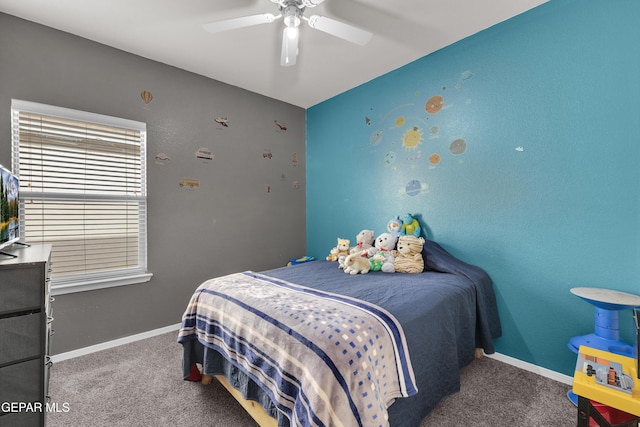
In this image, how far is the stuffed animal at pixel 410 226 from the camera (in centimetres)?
273

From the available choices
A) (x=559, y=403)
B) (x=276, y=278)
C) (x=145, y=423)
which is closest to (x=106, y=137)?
(x=276, y=278)

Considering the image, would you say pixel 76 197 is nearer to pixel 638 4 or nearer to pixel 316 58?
pixel 316 58

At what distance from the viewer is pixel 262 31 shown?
2.31 meters

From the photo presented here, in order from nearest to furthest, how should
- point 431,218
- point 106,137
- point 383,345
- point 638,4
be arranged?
point 383,345 → point 638,4 → point 106,137 → point 431,218

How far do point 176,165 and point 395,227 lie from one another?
227 centimetres

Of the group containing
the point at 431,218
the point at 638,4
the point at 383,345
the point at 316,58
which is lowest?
Answer: the point at 383,345

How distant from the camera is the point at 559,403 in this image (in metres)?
1.76

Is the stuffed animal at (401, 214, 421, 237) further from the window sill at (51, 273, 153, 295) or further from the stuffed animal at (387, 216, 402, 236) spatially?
the window sill at (51, 273, 153, 295)

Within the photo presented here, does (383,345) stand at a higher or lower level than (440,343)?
higher

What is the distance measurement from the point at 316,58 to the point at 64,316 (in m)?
3.09

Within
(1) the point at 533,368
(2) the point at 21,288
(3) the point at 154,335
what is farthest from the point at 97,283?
(1) the point at 533,368

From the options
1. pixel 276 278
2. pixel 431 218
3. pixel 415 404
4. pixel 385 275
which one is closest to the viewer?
pixel 415 404

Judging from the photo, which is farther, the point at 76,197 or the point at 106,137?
the point at 106,137

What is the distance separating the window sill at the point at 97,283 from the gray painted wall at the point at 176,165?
0.21 feet
